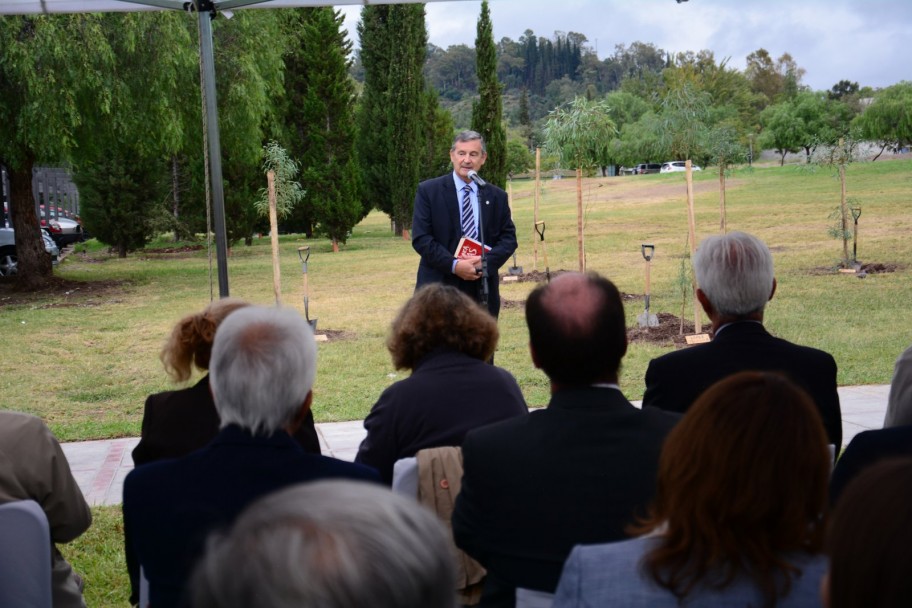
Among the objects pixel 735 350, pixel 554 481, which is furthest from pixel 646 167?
pixel 554 481

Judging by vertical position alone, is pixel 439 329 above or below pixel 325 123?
below

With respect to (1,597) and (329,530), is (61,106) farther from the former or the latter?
(329,530)

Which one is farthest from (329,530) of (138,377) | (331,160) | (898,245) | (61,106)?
(331,160)

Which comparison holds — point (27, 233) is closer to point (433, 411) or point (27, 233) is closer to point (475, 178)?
point (475, 178)

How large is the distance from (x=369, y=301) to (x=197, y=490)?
13590 mm

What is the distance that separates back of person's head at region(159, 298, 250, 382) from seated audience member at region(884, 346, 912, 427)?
2.13 m

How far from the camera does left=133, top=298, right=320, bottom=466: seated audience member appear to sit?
9.59ft

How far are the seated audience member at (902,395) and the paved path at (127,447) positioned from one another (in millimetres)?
2922

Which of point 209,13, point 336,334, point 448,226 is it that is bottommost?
point 336,334

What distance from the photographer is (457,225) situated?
20.7 ft

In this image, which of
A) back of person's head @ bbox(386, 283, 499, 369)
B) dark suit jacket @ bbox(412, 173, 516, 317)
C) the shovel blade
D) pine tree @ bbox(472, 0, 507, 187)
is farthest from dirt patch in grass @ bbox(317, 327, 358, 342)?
pine tree @ bbox(472, 0, 507, 187)

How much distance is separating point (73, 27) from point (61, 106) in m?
1.25

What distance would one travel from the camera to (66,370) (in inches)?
402

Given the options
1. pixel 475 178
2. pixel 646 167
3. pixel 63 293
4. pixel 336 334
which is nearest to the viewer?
Answer: pixel 475 178
